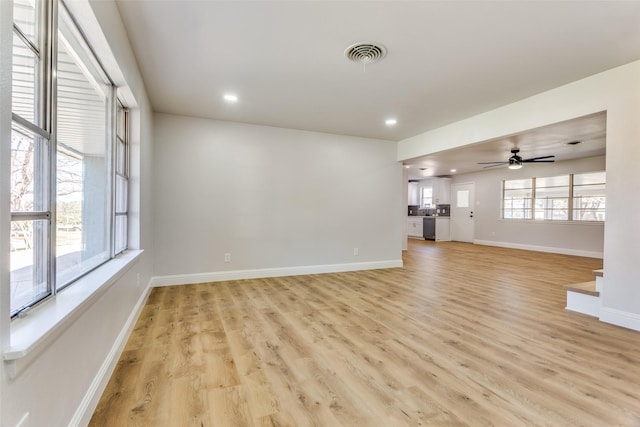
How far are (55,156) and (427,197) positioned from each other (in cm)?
1152

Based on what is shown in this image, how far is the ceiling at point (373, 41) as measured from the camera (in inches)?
79.0

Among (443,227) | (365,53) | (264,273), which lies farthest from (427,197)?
(365,53)

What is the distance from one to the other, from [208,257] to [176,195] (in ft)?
3.25

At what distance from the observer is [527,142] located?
5355 mm

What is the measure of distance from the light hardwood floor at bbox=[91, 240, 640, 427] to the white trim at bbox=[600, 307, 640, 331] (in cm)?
9

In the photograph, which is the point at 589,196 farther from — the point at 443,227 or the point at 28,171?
the point at 28,171

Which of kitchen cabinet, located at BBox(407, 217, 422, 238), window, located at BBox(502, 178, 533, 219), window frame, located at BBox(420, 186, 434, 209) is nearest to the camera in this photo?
window, located at BBox(502, 178, 533, 219)

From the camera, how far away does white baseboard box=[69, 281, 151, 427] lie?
1389mm

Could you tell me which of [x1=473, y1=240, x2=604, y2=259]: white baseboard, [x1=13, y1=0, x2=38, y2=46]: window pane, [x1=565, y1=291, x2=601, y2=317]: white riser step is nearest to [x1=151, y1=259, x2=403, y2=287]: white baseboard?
[x1=565, y1=291, x2=601, y2=317]: white riser step

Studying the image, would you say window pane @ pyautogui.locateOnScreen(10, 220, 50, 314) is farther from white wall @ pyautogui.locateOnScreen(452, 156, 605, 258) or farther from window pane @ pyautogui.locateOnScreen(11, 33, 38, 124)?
white wall @ pyautogui.locateOnScreen(452, 156, 605, 258)

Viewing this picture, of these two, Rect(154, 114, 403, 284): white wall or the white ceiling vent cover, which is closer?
the white ceiling vent cover

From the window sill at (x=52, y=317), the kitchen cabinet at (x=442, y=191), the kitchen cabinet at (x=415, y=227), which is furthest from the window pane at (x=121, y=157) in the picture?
the kitchen cabinet at (x=415, y=227)

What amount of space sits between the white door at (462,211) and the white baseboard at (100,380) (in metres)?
9.88

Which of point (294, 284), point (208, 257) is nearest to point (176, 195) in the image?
point (208, 257)
